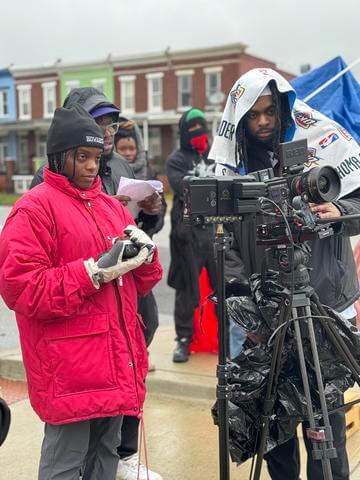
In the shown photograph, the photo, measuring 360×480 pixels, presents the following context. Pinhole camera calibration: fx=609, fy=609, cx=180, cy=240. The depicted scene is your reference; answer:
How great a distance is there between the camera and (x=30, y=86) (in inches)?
1409

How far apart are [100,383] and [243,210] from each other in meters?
0.81

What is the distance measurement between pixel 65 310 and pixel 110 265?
0.72 ft

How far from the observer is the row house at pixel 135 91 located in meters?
30.0

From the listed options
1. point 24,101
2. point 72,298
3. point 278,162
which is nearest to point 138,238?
point 72,298


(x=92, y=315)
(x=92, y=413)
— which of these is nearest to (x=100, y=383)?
(x=92, y=413)

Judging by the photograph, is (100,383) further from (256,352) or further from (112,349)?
(256,352)

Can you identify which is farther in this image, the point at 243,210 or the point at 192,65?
the point at 192,65

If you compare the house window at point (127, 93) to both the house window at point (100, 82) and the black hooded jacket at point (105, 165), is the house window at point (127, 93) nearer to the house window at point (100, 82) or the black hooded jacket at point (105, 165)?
the house window at point (100, 82)

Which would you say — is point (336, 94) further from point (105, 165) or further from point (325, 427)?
point (325, 427)

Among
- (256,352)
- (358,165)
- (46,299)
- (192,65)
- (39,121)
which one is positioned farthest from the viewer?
(39,121)

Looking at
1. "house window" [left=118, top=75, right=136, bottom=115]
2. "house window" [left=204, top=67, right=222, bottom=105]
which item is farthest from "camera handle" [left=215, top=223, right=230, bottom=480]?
"house window" [left=118, top=75, right=136, bottom=115]

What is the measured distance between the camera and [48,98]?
35500 millimetres

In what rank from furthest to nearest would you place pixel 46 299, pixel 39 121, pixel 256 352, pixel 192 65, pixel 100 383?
pixel 39 121 < pixel 192 65 < pixel 256 352 < pixel 100 383 < pixel 46 299

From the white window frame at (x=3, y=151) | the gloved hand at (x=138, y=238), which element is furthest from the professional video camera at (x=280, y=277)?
the white window frame at (x=3, y=151)
